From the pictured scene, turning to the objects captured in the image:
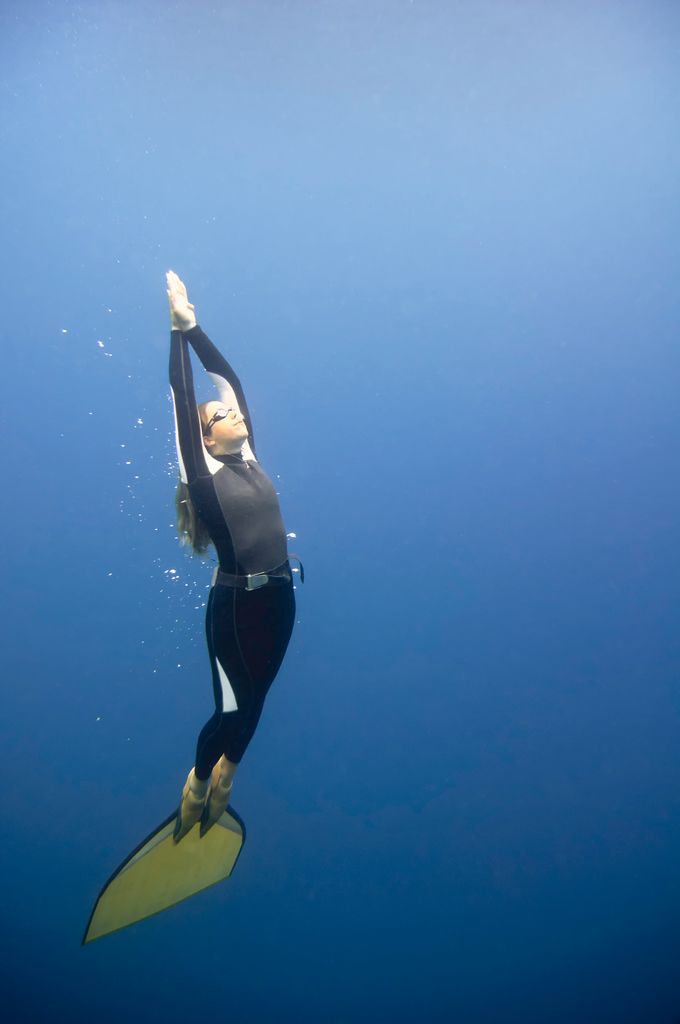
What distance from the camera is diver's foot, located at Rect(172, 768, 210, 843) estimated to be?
2.53m

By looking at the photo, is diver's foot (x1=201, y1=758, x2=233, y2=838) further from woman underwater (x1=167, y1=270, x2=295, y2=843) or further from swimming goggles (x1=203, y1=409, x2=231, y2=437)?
swimming goggles (x1=203, y1=409, x2=231, y2=437)

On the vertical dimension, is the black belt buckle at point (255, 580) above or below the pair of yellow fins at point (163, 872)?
above

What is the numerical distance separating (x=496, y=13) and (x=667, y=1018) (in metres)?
7.00

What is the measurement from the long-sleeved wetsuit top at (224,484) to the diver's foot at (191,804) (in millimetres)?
935

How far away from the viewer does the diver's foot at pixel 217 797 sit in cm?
255

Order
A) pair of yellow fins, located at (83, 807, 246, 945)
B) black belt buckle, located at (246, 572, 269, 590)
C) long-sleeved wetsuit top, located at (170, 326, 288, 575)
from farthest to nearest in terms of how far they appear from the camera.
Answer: pair of yellow fins, located at (83, 807, 246, 945)
black belt buckle, located at (246, 572, 269, 590)
long-sleeved wetsuit top, located at (170, 326, 288, 575)

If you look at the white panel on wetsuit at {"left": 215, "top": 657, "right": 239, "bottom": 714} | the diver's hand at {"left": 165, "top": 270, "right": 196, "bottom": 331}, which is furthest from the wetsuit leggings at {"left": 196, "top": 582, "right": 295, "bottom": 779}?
the diver's hand at {"left": 165, "top": 270, "right": 196, "bottom": 331}

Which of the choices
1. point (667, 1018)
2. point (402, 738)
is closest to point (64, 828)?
point (402, 738)

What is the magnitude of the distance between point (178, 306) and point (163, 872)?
2.52 m

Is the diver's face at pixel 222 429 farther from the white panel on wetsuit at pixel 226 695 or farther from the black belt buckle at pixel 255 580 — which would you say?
the white panel on wetsuit at pixel 226 695

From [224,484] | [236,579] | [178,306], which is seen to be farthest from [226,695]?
[178,306]

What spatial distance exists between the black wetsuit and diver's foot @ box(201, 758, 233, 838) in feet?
0.31

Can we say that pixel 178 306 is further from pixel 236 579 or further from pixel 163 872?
pixel 163 872

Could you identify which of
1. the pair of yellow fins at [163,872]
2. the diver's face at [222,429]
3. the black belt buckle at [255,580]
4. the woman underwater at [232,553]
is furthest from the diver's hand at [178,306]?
the pair of yellow fins at [163,872]
